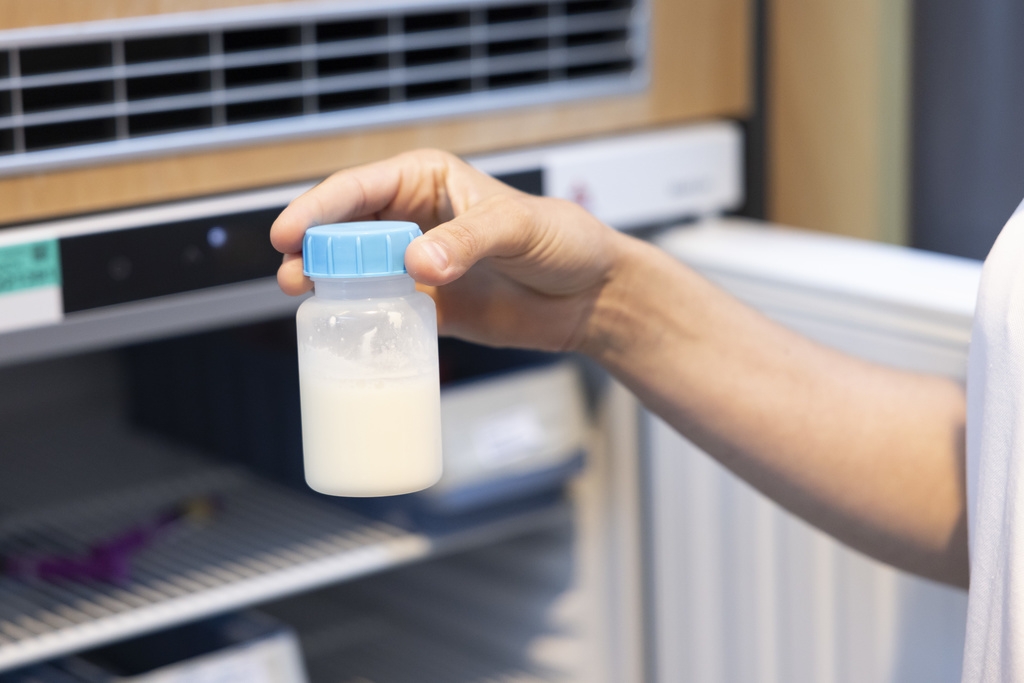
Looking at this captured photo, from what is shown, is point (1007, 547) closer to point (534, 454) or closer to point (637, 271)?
point (637, 271)

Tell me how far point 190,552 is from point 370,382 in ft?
2.06

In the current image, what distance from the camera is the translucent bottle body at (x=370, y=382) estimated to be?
1.94ft

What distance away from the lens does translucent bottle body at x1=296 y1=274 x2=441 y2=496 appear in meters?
0.59

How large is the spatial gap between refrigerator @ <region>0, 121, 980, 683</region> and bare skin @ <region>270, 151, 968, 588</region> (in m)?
0.13

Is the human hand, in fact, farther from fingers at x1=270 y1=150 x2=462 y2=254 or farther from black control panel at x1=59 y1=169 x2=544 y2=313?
black control panel at x1=59 y1=169 x2=544 y2=313

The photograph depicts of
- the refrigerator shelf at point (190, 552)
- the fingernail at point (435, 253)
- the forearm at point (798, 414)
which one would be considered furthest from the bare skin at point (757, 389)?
the refrigerator shelf at point (190, 552)

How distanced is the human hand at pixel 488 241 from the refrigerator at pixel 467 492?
0.22 meters

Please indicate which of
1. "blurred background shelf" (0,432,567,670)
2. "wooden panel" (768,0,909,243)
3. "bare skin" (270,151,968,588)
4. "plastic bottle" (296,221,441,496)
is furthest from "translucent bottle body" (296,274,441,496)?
"wooden panel" (768,0,909,243)

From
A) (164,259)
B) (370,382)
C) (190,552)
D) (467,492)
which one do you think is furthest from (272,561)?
(370,382)

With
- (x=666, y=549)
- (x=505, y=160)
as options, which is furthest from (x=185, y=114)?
(x=666, y=549)

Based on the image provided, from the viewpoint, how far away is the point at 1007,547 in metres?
0.67

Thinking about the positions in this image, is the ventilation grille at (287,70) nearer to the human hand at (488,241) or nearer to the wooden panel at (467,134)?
the wooden panel at (467,134)

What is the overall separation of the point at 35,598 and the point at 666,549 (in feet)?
2.02

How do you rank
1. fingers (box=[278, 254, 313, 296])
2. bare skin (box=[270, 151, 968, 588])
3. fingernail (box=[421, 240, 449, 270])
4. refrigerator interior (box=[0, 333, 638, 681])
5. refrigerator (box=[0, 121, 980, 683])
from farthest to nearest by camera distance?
refrigerator interior (box=[0, 333, 638, 681]) < refrigerator (box=[0, 121, 980, 683]) < bare skin (box=[270, 151, 968, 588]) < fingers (box=[278, 254, 313, 296]) < fingernail (box=[421, 240, 449, 270])
